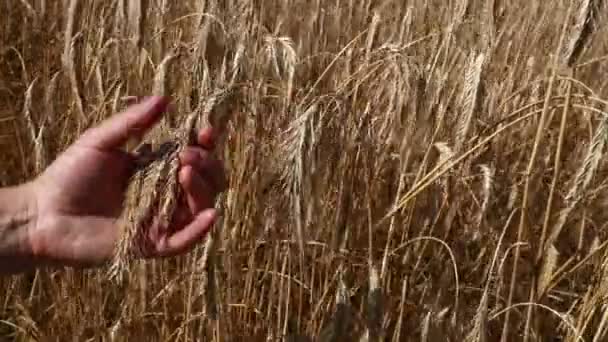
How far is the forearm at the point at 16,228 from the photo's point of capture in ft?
2.68

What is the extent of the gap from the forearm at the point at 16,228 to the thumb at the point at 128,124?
96mm

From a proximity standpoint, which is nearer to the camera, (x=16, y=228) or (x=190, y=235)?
(x=190, y=235)

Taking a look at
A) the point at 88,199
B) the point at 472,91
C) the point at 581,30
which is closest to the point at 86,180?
the point at 88,199

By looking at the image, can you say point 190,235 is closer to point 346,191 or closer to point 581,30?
point 346,191

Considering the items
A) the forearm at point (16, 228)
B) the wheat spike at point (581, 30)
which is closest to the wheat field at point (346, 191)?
the wheat spike at point (581, 30)

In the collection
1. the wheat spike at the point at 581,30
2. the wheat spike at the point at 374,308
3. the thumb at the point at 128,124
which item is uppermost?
the wheat spike at the point at 581,30

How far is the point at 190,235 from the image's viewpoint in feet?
2.33

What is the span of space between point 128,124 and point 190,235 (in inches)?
5.1

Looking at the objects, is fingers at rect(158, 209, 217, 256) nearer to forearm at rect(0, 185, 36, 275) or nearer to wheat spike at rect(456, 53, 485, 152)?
forearm at rect(0, 185, 36, 275)

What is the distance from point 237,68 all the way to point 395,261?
0.37 metres

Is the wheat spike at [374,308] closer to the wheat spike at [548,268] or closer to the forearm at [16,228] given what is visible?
the wheat spike at [548,268]

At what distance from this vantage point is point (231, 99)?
619mm

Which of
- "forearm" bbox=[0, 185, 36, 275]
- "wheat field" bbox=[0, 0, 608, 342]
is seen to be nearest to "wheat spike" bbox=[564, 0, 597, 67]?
"wheat field" bbox=[0, 0, 608, 342]

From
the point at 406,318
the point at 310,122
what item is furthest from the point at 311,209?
the point at 406,318
